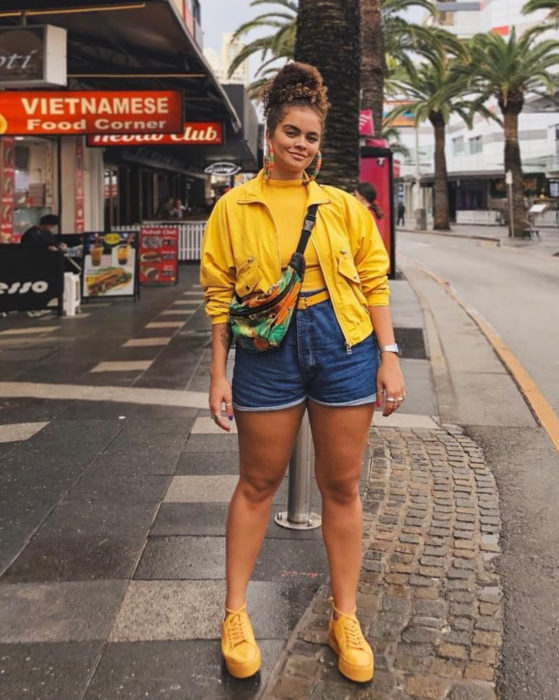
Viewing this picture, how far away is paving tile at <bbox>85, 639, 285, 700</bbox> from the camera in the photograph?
2643 millimetres

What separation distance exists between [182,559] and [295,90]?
2.16 meters

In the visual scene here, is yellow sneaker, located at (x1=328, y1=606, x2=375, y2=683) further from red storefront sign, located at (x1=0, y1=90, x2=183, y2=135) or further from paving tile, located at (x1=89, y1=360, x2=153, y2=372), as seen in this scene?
red storefront sign, located at (x1=0, y1=90, x2=183, y2=135)

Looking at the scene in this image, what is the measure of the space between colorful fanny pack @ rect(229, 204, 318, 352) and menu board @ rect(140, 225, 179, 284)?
13.4 m

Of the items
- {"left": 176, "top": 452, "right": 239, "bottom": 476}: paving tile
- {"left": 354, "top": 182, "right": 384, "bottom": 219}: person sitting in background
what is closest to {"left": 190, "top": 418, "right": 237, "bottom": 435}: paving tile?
{"left": 176, "top": 452, "right": 239, "bottom": 476}: paving tile

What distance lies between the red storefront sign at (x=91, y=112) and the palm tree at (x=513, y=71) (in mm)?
28041

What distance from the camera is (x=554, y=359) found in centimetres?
903

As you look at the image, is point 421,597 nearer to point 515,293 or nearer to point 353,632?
point 353,632

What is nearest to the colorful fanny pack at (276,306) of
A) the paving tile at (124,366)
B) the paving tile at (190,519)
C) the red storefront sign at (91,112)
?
the paving tile at (190,519)

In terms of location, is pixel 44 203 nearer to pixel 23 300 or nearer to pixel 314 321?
pixel 23 300

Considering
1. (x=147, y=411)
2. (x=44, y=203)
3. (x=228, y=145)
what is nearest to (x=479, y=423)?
(x=147, y=411)

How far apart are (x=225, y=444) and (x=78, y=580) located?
2.13 m

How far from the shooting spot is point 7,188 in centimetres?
1436

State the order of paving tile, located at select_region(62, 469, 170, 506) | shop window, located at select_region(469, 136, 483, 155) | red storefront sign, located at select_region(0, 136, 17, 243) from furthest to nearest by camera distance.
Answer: shop window, located at select_region(469, 136, 483, 155) → red storefront sign, located at select_region(0, 136, 17, 243) → paving tile, located at select_region(62, 469, 170, 506)

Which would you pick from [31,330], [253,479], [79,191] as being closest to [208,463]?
[253,479]
